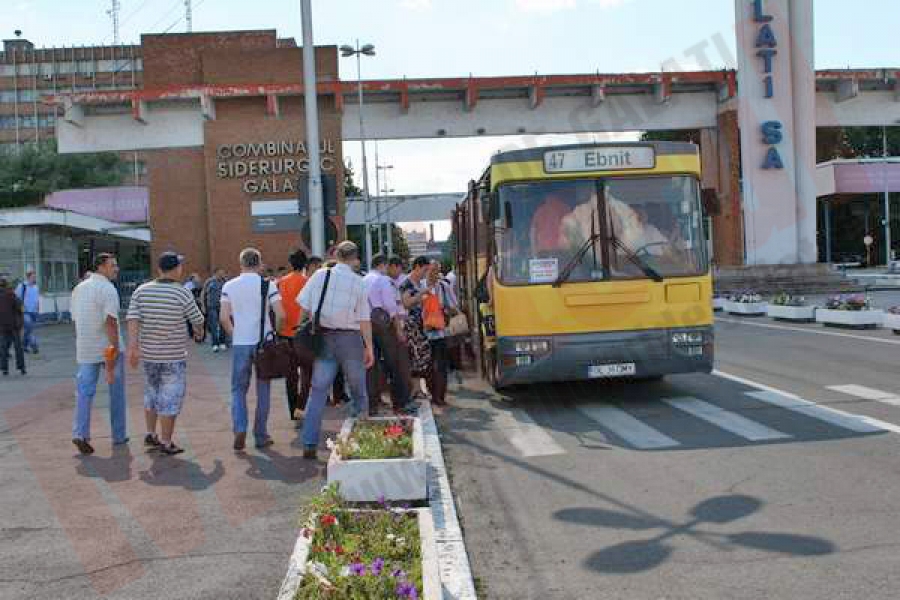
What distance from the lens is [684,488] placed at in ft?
22.8

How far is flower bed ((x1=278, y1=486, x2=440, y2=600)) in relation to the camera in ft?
13.7

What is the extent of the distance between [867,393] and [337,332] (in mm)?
6615

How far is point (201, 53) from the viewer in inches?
1793

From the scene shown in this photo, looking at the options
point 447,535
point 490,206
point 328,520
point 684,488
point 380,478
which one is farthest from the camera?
point 490,206

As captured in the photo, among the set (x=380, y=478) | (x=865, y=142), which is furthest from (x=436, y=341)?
(x=865, y=142)

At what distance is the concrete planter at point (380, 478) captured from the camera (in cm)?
638

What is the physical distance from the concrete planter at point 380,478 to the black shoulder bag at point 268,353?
7.63 ft

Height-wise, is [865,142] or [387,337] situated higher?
[865,142]

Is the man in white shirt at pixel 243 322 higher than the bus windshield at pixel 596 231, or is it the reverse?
the bus windshield at pixel 596 231

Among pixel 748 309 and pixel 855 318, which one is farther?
pixel 748 309

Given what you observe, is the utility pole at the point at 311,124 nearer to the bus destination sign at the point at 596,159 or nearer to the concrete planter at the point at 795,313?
the bus destination sign at the point at 596,159

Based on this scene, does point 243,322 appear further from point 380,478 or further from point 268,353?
point 380,478

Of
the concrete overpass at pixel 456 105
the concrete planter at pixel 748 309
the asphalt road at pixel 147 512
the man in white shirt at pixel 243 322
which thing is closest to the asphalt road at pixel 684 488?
the asphalt road at pixel 147 512

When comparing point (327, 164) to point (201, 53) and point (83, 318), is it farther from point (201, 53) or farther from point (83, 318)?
point (83, 318)
